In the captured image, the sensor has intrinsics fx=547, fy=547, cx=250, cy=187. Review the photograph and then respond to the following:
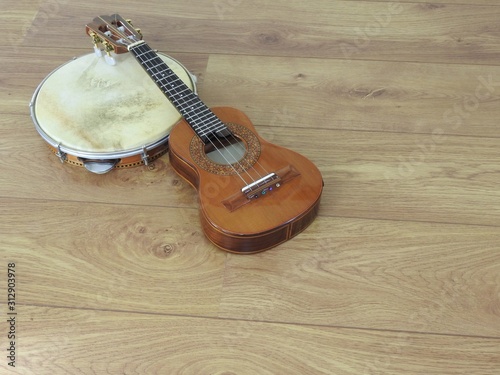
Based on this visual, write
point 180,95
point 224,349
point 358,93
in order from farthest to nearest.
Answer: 1. point 358,93
2. point 180,95
3. point 224,349

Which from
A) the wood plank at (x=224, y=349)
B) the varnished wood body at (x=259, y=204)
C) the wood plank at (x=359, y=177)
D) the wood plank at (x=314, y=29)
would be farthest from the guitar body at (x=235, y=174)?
the wood plank at (x=314, y=29)

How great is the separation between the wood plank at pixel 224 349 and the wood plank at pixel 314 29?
3.31 ft

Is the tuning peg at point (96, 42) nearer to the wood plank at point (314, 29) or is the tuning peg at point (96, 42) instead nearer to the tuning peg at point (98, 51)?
the tuning peg at point (98, 51)

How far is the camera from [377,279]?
1361 mm

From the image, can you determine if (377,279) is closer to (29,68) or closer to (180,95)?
(180,95)

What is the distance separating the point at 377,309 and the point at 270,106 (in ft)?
2.42

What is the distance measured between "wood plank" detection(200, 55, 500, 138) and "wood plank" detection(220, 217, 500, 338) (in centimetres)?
39

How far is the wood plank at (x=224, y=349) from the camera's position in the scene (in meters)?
1.23

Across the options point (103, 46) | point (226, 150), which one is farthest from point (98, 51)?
point (226, 150)

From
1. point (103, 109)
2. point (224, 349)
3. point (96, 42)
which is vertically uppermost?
point (96, 42)

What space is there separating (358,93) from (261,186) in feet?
2.02

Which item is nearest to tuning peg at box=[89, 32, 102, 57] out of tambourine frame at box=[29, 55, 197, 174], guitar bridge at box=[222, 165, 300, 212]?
tambourine frame at box=[29, 55, 197, 174]

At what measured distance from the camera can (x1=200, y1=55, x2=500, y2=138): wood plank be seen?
1.69 meters

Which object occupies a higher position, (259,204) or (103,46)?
(103,46)
